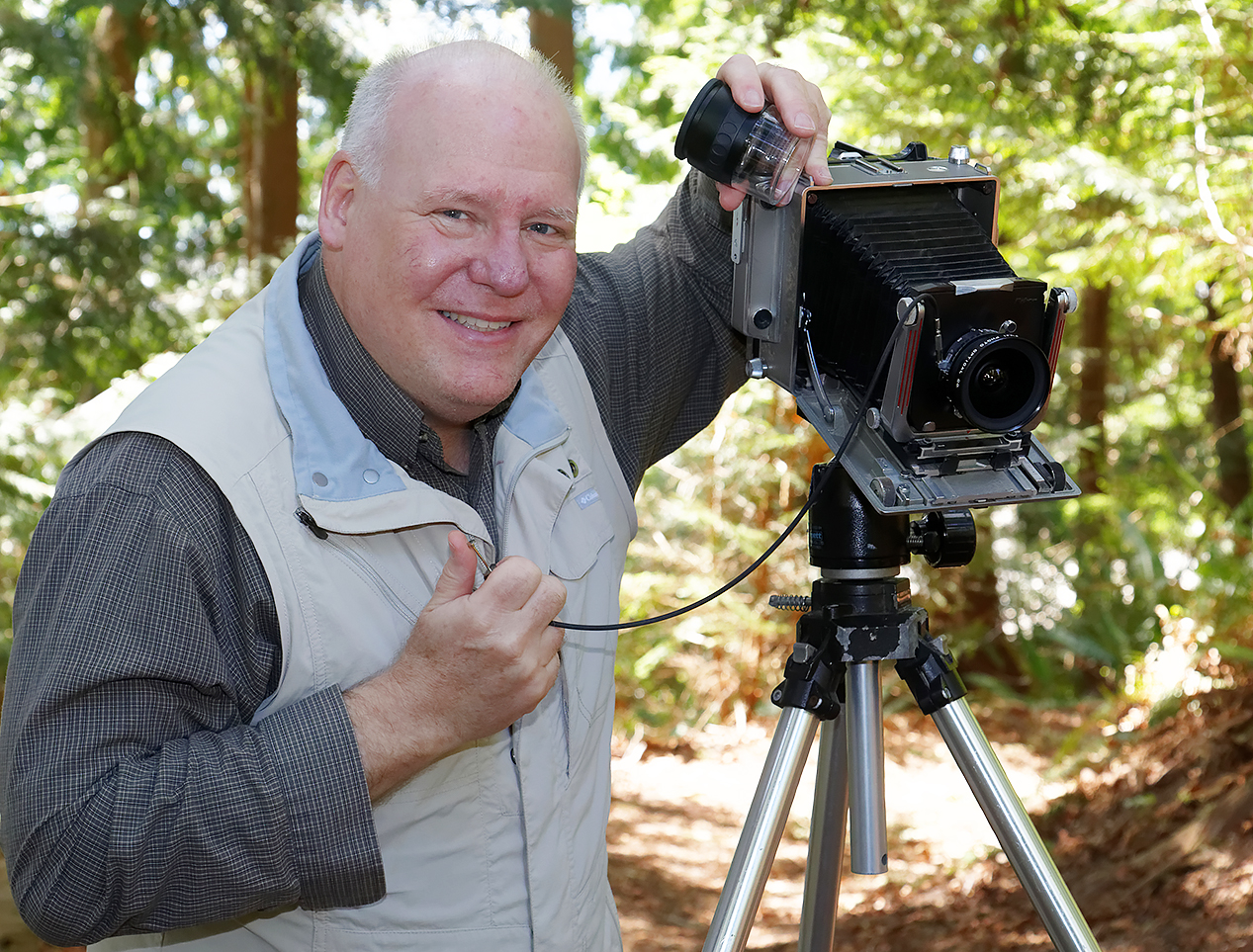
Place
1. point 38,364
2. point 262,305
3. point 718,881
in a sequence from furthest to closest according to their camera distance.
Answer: point 38,364
point 718,881
point 262,305

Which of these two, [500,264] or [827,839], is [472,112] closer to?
[500,264]

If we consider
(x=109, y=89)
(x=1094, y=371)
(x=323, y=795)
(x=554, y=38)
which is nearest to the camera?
(x=323, y=795)

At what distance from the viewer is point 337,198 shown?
1.68 metres

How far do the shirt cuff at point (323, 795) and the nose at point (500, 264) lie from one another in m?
0.62

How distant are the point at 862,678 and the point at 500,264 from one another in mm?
812

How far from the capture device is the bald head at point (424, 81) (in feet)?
5.32

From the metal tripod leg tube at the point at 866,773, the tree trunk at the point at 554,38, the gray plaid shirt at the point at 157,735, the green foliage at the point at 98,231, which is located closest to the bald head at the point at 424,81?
the gray plaid shirt at the point at 157,735

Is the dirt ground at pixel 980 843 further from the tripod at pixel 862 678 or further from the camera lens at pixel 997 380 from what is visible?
the camera lens at pixel 997 380

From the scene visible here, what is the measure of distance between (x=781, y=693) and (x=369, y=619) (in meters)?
0.61

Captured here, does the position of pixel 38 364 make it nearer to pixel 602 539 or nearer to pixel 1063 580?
pixel 602 539

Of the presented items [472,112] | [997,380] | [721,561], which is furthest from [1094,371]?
[472,112]

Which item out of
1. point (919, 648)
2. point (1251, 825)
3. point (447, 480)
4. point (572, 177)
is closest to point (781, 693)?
point (919, 648)

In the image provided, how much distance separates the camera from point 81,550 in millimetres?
1327

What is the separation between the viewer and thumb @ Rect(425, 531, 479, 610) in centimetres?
141
